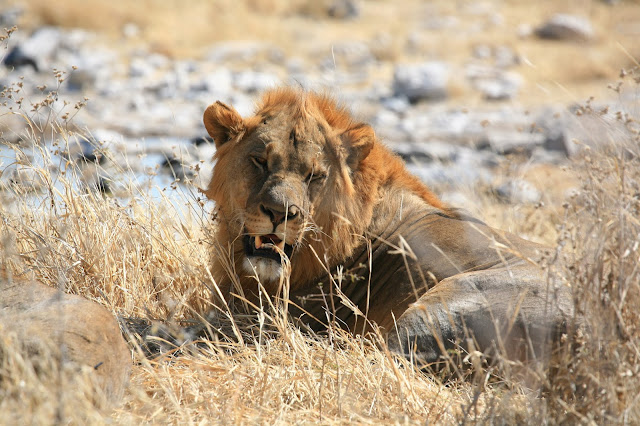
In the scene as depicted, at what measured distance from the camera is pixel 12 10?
22953mm

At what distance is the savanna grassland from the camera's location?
308 cm

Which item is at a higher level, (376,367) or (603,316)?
(603,316)

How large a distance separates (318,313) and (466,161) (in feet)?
28.0

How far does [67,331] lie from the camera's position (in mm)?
3119

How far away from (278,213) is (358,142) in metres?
0.76

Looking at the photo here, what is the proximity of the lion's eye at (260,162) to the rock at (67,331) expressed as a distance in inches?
60.6

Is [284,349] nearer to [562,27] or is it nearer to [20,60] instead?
[20,60]

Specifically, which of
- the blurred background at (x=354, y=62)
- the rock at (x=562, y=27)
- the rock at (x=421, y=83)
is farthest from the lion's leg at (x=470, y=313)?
the rock at (x=562, y=27)

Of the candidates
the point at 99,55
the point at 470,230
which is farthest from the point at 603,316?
the point at 99,55

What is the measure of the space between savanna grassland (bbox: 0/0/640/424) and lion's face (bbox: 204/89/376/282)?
44 cm

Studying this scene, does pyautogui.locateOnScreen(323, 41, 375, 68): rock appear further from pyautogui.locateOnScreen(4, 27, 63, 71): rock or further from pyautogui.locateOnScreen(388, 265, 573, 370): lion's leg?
Answer: pyautogui.locateOnScreen(388, 265, 573, 370): lion's leg

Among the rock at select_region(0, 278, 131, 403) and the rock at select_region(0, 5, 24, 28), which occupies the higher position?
the rock at select_region(0, 278, 131, 403)

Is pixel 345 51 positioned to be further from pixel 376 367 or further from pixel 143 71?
pixel 376 367

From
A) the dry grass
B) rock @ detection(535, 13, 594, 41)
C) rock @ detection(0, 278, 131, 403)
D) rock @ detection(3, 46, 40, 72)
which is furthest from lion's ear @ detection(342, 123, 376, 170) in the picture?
rock @ detection(535, 13, 594, 41)
